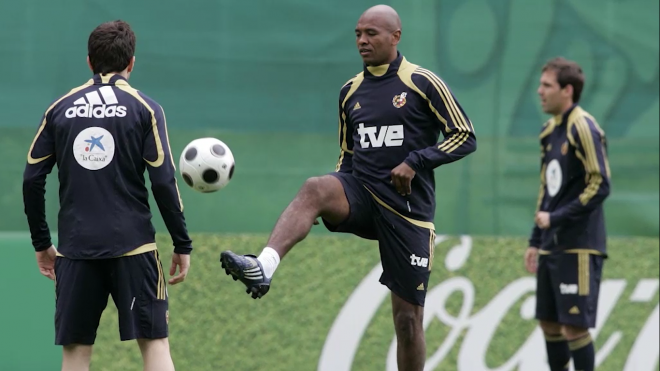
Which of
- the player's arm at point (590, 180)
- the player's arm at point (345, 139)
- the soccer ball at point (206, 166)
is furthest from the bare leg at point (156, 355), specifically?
the player's arm at point (590, 180)

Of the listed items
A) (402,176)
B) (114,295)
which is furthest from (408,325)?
(114,295)

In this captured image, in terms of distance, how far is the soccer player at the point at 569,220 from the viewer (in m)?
6.86

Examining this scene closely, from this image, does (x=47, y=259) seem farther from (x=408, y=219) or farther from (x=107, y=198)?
(x=408, y=219)

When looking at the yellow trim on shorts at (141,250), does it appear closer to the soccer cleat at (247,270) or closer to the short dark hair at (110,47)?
the soccer cleat at (247,270)

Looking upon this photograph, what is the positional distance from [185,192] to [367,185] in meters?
2.24

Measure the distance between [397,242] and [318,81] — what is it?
7.68ft

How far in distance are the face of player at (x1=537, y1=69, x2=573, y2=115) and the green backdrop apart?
0.72m

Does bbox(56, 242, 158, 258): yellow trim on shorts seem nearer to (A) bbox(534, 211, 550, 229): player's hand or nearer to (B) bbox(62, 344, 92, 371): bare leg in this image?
(B) bbox(62, 344, 92, 371): bare leg

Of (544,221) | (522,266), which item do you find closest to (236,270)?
(544,221)

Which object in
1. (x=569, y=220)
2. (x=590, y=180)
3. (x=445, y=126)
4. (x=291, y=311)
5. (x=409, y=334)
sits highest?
(x=445, y=126)

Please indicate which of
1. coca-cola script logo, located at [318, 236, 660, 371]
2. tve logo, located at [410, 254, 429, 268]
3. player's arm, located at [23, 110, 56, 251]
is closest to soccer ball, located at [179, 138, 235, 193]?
player's arm, located at [23, 110, 56, 251]

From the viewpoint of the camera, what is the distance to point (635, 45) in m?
8.05

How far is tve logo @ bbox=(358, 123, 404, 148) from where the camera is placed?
5.68 meters

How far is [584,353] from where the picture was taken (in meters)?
7.06
